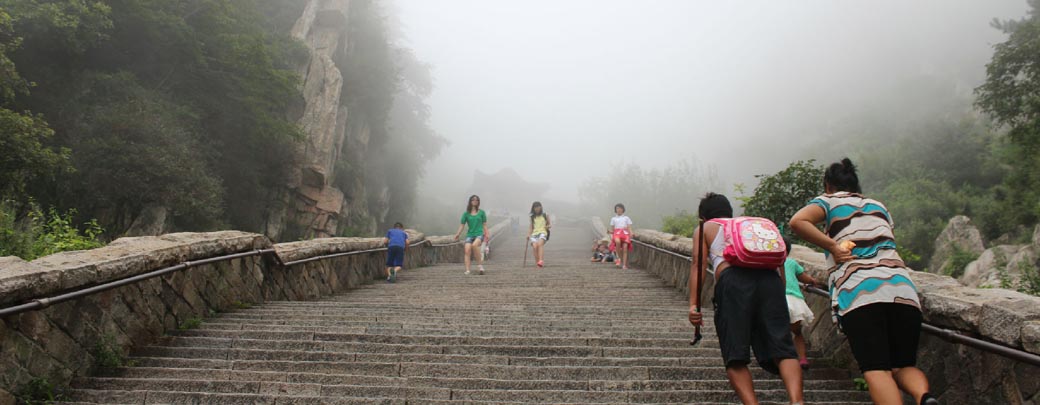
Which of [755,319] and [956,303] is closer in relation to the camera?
[956,303]

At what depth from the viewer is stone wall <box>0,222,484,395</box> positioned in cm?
326

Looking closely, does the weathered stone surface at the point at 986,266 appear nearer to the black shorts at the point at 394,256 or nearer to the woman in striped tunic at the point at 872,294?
the black shorts at the point at 394,256

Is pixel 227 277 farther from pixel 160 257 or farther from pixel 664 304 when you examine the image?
pixel 664 304

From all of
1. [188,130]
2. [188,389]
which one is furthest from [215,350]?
A: [188,130]

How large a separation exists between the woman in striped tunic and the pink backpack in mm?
155

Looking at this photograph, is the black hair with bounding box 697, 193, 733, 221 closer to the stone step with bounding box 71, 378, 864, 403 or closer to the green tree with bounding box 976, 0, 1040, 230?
the stone step with bounding box 71, 378, 864, 403

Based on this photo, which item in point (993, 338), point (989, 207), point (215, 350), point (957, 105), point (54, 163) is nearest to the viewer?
point (993, 338)

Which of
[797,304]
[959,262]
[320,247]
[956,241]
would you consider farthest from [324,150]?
[956,241]

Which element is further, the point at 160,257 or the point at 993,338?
the point at 160,257

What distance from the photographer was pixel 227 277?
Answer: 5754 mm

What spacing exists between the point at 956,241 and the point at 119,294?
25704 mm

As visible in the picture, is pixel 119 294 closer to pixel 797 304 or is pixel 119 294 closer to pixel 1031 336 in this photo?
pixel 797 304

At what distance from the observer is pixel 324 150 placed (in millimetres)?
22641

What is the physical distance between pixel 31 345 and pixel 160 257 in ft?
4.31
